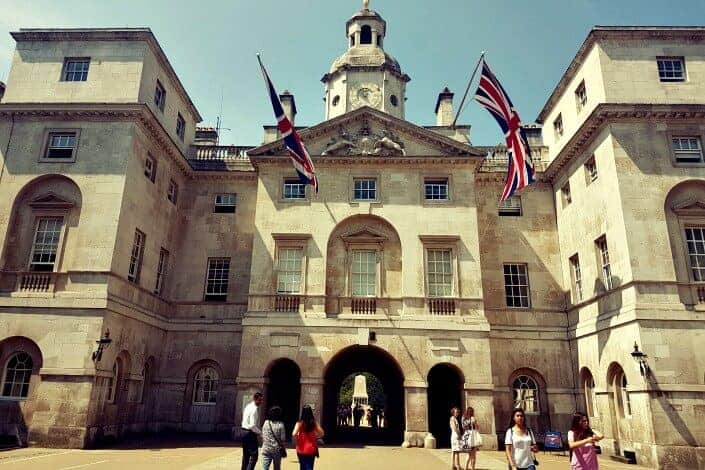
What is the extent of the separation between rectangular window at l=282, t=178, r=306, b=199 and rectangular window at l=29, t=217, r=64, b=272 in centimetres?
1021

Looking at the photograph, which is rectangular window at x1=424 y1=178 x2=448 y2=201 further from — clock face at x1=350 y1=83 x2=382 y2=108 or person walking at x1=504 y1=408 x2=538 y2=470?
person walking at x1=504 y1=408 x2=538 y2=470

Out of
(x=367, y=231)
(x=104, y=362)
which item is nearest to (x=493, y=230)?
(x=367, y=231)

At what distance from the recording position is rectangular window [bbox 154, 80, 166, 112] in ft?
81.3

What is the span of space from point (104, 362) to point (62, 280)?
388 centimetres

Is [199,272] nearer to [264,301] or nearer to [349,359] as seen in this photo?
[264,301]

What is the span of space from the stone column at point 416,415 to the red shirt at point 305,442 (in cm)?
1266

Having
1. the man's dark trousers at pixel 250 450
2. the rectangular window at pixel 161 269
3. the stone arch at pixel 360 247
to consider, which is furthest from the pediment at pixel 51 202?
the man's dark trousers at pixel 250 450

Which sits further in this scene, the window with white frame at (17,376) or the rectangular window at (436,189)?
the rectangular window at (436,189)

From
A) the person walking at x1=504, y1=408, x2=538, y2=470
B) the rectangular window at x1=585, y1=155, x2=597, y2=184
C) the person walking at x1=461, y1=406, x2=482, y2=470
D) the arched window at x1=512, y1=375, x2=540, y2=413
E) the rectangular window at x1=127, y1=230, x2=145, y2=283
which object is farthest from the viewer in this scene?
the arched window at x1=512, y1=375, x2=540, y2=413

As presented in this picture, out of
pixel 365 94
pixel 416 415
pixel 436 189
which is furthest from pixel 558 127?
pixel 416 415

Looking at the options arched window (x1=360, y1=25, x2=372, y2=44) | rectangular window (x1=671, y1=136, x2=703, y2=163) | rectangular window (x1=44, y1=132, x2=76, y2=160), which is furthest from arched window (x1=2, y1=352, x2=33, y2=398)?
arched window (x1=360, y1=25, x2=372, y2=44)

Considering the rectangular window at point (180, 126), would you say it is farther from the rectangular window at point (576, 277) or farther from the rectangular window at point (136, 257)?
the rectangular window at point (576, 277)

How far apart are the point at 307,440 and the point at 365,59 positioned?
3045 centimetres

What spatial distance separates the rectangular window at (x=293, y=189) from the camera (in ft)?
82.3
